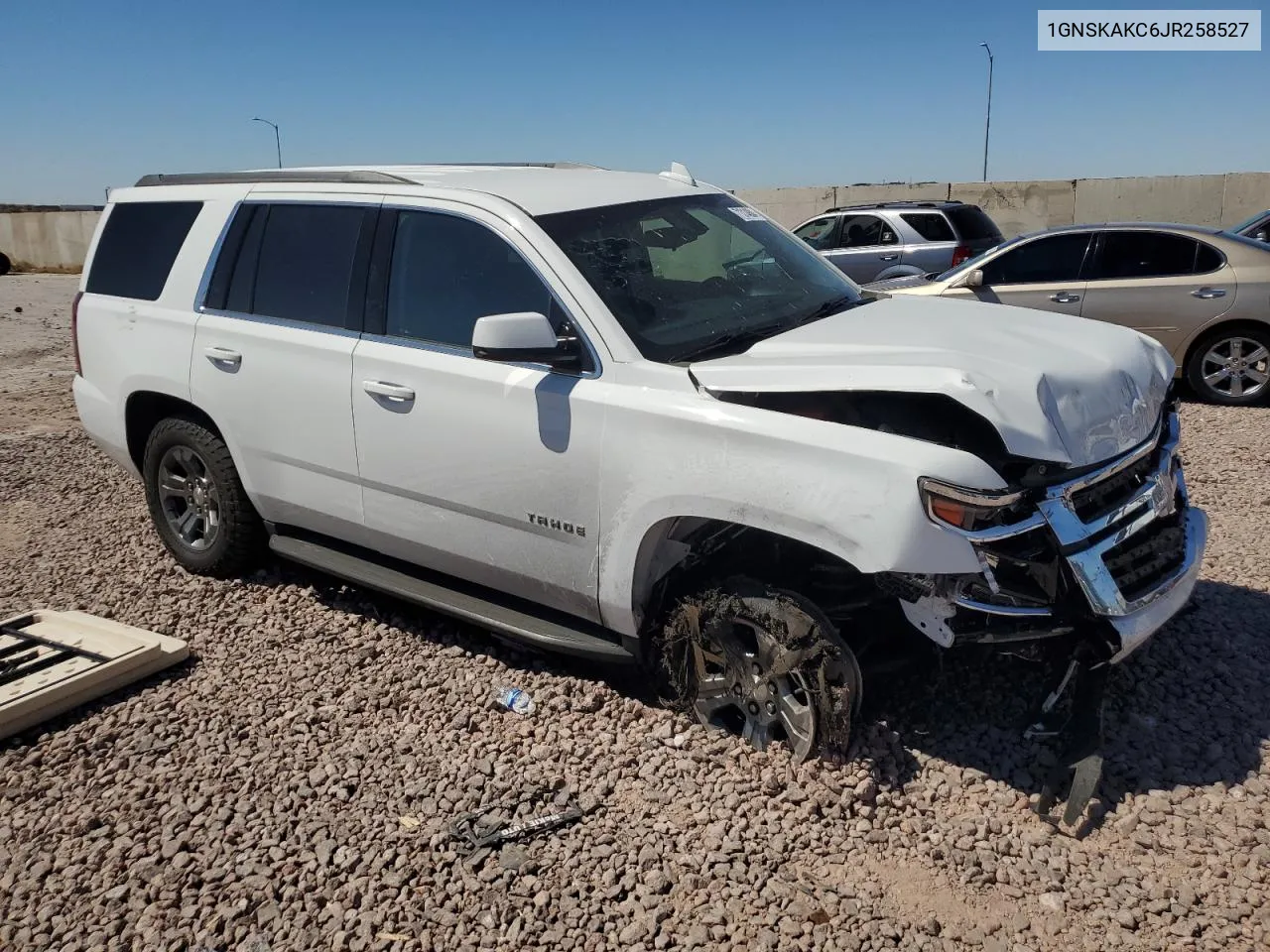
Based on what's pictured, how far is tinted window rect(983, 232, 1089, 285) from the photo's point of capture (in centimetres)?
959

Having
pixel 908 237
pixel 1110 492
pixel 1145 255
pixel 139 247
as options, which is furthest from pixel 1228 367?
pixel 139 247

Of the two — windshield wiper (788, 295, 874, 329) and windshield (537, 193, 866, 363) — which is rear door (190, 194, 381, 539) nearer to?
windshield (537, 193, 866, 363)

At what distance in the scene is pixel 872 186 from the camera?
85.3 feet

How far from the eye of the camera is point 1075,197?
24.1 meters

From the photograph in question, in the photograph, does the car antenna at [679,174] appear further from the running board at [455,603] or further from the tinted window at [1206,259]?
the tinted window at [1206,259]

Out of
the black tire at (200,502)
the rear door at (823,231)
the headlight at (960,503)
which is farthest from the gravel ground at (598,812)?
the rear door at (823,231)

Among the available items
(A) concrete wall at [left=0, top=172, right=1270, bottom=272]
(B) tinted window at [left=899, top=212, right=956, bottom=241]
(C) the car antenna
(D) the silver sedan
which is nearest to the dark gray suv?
(B) tinted window at [left=899, top=212, right=956, bottom=241]

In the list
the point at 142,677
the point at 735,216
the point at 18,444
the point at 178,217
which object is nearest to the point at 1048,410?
the point at 735,216

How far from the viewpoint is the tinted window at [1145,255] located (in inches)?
362

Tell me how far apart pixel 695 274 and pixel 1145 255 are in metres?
6.74

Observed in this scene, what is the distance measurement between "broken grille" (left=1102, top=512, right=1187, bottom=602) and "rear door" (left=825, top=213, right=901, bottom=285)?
1130 centimetres

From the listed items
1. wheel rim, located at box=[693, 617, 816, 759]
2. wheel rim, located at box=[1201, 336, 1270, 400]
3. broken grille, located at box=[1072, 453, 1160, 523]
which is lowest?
wheel rim, located at box=[693, 617, 816, 759]

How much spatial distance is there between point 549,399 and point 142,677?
7.58ft

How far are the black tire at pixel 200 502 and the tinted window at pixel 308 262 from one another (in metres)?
0.79
